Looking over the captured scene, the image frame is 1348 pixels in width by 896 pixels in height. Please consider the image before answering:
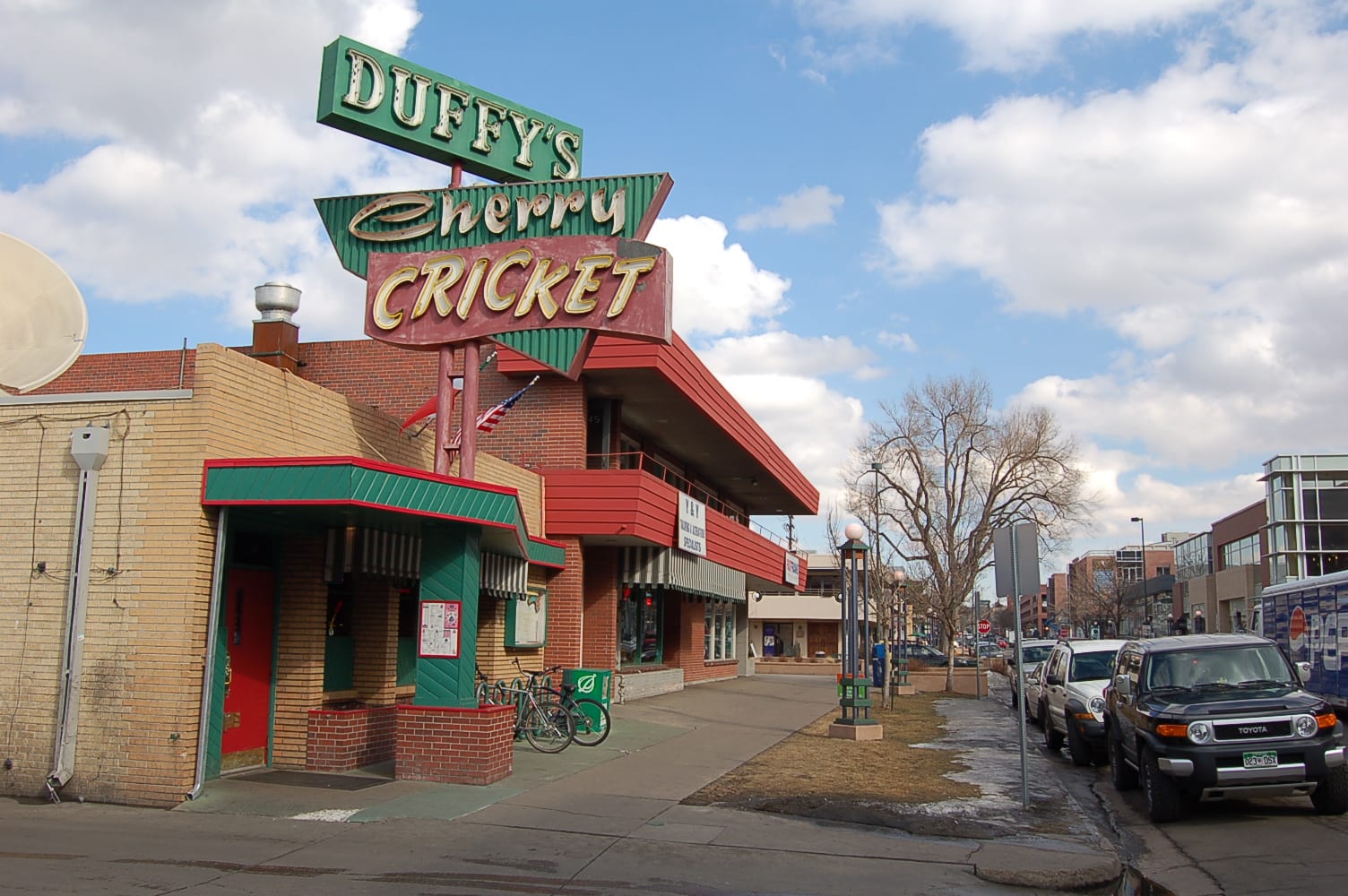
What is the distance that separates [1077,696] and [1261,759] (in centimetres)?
594

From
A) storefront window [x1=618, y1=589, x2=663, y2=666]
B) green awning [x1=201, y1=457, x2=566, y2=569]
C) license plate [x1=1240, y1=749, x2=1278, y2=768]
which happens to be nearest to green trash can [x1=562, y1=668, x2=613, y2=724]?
green awning [x1=201, y1=457, x2=566, y2=569]

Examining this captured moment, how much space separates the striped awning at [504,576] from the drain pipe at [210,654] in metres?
4.96

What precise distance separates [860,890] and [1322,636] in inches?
672

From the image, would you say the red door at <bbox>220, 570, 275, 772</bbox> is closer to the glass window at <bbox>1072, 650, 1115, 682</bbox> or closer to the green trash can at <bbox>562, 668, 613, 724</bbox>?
the green trash can at <bbox>562, 668, 613, 724</bbox>

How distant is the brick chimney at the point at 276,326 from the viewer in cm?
2269

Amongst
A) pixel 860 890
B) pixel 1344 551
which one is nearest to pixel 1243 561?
pixel 1344 551

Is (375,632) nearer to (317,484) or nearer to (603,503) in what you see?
(317,484)

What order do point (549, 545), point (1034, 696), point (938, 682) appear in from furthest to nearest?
point (938, 682)
point (1034, 696)
point (549, 545)

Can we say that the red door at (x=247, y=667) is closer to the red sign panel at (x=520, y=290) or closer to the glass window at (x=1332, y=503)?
the red sign panel at (x=520, y=290)

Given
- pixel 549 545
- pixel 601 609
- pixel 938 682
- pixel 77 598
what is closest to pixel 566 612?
pixel 601 609

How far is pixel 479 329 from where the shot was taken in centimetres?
1359

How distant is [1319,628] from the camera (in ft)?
68.8

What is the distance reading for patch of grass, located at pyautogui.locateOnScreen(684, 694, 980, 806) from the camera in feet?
38.4

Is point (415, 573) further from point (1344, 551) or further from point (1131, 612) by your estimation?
point (1131, 612)
